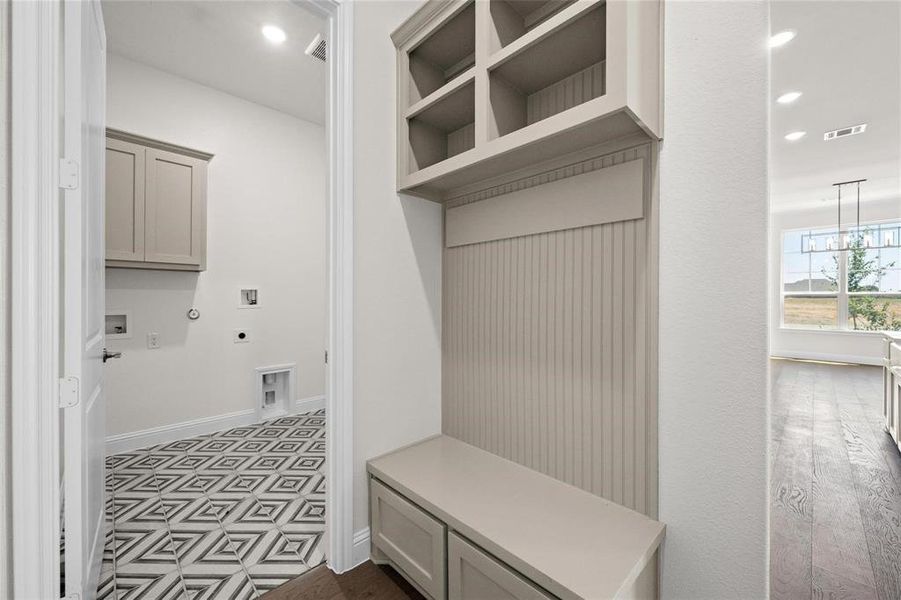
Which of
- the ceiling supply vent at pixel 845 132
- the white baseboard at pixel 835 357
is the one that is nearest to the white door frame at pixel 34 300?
the ceiling supply vent at pixel 845 132

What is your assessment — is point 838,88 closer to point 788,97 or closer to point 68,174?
point 788,97

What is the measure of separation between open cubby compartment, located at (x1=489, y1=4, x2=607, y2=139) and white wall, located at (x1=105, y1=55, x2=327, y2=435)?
1991 mm

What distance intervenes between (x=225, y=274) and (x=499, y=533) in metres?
3.06

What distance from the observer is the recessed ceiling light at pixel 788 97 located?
3225 mm

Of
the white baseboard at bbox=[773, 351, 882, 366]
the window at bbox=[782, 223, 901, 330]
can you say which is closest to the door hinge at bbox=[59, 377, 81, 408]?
the window at bbox=[782, 223, 901, 330]

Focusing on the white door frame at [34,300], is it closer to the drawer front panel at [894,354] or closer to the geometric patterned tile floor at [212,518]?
the geometric patterned tile floor at [212,518]

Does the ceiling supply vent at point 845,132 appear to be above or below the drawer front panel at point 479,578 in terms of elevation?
above

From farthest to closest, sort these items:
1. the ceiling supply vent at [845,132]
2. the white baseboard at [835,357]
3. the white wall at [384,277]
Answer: the white baseboard at [835,357], the ceiling supply vent at [845,132], the white wall at [384,277]

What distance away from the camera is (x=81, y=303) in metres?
1.14

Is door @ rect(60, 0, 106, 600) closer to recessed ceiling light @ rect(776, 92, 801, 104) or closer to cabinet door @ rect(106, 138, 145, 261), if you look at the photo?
cabinet door @ rect(106, 138, 145, 261)

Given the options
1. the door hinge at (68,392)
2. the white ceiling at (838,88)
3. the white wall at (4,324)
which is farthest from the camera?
the white ceiling at (838,88)

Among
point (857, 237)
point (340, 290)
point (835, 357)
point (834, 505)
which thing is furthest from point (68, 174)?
point (835, 357)

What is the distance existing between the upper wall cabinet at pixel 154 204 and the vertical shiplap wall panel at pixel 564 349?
7.23 ft

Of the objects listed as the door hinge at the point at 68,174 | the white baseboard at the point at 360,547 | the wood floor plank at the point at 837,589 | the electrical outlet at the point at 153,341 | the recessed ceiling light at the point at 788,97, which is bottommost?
the wood floor plank at the point at 837,589
